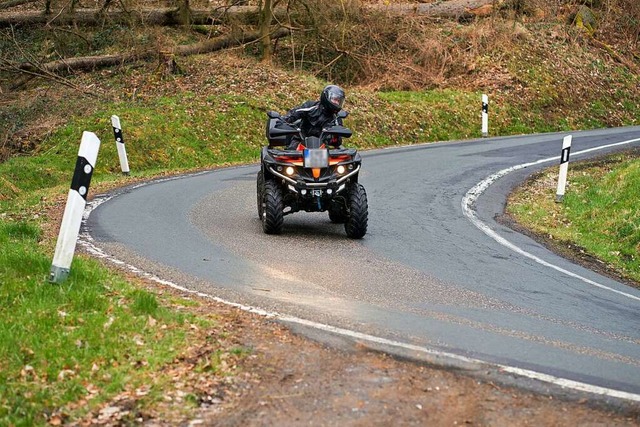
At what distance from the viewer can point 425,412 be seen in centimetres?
508

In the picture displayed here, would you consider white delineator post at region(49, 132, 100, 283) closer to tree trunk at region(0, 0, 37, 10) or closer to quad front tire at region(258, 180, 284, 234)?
quad front tire at region(258, 180, 284, 234)

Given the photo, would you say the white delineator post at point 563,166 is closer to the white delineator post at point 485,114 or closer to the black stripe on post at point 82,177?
the black stripe on post at point 82,177

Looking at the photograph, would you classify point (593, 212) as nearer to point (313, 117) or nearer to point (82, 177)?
point (313, 117)

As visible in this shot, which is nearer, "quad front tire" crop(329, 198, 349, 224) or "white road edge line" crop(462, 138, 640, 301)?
"white road edge line" crop(462, 138, 640, 301)

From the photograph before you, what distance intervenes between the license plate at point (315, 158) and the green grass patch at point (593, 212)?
3577 millimetres

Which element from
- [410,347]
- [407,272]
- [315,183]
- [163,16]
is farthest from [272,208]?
[163,16]

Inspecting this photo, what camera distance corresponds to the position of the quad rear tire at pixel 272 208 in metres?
11.0

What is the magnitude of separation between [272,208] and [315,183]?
626 mm

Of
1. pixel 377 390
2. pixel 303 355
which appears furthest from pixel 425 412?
pixel 303 355

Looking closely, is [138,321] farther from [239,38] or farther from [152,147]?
[239,38]

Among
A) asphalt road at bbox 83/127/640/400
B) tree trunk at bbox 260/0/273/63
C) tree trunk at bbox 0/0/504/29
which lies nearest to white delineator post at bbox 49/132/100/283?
asphalt road at bbox 83/127/640/400

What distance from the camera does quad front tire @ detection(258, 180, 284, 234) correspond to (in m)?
11.0

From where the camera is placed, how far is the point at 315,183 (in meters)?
11.1

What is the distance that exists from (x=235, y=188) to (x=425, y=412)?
423 inches
